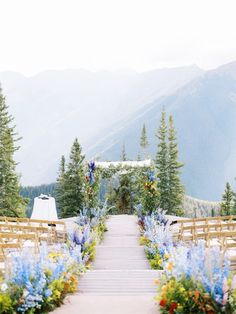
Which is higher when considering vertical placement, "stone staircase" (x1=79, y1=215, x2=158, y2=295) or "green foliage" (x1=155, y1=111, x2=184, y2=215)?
"green foliage" (x1=155, y1=111, x2=184, y2=215)

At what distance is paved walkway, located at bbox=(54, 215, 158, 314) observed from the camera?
6.02 metres

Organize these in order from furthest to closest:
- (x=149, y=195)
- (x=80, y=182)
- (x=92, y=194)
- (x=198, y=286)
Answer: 1. (x=80, y=182)
2. (x=149, y=195)
3. (x=92, y=194)
4. (x=198, y=286)

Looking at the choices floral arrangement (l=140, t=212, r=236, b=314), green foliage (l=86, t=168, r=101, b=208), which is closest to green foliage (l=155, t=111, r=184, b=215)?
green foliage (l=86, t=168, r=101, b=208)

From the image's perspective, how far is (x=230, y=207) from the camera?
172 feet

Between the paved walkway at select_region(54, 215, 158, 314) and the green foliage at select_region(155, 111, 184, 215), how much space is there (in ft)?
125

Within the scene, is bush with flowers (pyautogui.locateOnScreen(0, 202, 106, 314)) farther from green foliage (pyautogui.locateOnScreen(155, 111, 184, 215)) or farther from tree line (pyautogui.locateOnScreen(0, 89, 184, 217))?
green foliage (pyautogui.locateOnScreen(155, 111, 184, 215))

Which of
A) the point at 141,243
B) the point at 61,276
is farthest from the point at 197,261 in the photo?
the point at 141,243

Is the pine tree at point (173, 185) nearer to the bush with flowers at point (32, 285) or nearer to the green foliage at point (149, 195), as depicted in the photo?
the green foliage at point (149, 195)

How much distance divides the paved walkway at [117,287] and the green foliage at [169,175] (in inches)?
1500

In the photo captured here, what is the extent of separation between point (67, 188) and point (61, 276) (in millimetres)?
36429

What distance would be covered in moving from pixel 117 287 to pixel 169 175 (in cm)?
4490

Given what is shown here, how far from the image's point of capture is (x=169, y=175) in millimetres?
52188

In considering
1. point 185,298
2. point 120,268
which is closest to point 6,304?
point 185,298

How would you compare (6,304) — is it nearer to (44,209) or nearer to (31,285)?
(31,285)
